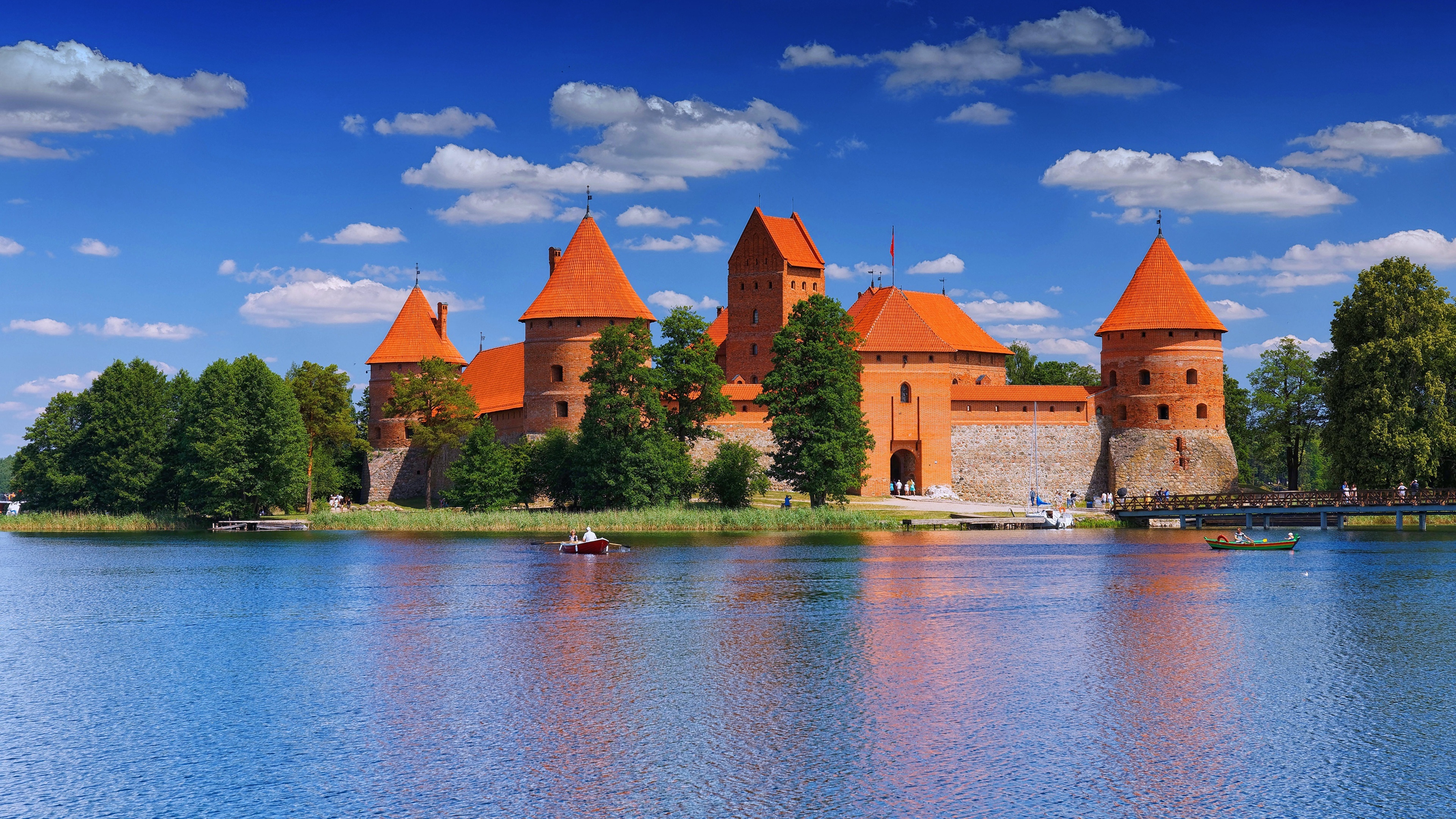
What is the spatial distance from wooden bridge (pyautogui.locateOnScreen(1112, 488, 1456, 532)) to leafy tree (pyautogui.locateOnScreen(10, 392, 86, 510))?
40.3 m

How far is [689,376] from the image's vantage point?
48469 mm

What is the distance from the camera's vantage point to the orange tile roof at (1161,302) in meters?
55.6

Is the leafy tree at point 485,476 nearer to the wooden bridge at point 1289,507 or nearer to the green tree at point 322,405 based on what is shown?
the green tree at point 322,405

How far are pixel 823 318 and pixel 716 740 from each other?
33821 mm

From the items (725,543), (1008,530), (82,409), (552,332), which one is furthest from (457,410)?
(1008,530)

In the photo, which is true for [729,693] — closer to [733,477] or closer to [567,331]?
[733,477]

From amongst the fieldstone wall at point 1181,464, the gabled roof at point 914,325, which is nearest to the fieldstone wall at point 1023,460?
the fieldstone wall at point 1181,464

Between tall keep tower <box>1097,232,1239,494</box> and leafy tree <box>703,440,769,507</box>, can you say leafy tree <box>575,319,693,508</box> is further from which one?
tall keep tower <box>1097,232,1239,494</box>

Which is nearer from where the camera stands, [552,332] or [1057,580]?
[1057,580]

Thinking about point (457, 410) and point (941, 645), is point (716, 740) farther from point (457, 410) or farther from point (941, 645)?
point (457, 410)

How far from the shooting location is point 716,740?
14273 mm

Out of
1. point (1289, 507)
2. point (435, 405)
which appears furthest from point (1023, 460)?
point (435, 405)

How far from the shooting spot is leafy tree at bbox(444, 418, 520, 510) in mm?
48375

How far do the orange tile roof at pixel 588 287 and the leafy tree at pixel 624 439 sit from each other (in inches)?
219
